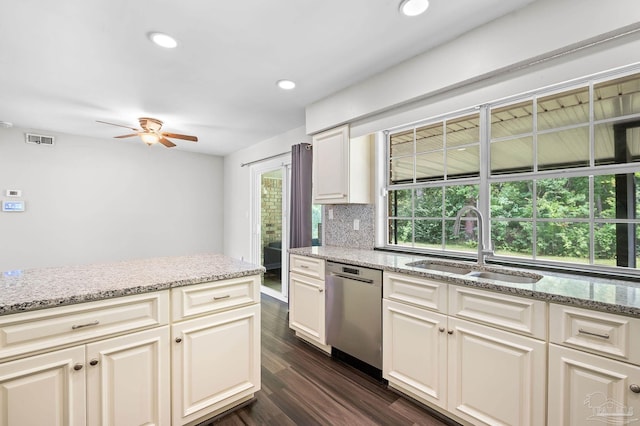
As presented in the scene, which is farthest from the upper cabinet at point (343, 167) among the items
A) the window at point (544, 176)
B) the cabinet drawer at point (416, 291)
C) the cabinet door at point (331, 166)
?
the cabinet drawer at point (416, 291)

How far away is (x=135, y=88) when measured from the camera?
107 inches

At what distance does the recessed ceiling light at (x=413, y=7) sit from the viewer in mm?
1615

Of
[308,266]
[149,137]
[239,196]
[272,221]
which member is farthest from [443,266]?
[239,196]

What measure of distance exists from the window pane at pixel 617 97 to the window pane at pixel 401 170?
1.33 metres

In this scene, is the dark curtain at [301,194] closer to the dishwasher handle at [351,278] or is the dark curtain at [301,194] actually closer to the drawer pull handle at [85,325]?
the dishwasher handle at [351,278]

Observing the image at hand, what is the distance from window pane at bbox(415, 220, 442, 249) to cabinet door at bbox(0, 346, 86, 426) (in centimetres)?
253

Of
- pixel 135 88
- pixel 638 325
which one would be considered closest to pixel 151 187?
pixel 135 88

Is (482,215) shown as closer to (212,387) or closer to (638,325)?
(638,325)

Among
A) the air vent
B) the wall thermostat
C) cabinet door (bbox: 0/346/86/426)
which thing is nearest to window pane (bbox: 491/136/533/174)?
cabinet door (bbox: 0/346/86/426)

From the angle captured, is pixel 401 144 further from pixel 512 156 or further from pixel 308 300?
pixel 308 300

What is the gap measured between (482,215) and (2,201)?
5755 mm

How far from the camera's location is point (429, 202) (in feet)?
8.71

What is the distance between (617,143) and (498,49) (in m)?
0.91

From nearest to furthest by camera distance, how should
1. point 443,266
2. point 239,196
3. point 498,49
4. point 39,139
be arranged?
point 498,49, point 443,266, point 39,139, point 239,196
